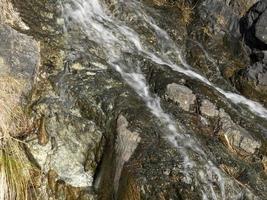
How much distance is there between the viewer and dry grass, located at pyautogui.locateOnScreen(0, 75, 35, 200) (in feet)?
15.1

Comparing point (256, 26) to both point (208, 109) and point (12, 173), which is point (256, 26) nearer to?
point (208, 109)

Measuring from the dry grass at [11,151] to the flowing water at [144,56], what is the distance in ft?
5.86

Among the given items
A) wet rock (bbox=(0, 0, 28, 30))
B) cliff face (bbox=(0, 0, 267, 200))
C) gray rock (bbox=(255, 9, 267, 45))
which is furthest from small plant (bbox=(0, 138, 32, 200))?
gray rock (bbox=(255, 9, 267, 45))

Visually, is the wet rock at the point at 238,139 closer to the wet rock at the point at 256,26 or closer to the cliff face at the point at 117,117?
the cliff face at the point at 117,117

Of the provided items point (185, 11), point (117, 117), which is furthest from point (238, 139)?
point (185, 11)

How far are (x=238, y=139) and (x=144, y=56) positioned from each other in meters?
2.44

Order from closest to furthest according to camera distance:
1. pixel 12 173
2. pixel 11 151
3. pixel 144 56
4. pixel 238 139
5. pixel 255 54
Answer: pixel 12 173 → pixel 11 151 → pixel 238 139 → pixel 144 56 → pixel 255 54

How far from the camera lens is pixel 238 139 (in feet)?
20.3

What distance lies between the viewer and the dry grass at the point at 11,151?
4.60 meters

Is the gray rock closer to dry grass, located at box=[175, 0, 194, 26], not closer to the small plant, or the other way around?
dry grass, located at box=[175, 0, 194, 26]

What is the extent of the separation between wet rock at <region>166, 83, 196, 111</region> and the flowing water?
256mm

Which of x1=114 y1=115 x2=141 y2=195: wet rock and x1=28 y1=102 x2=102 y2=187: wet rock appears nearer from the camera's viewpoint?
x1=114 y1=115 x2=141 y2=195: wet rock

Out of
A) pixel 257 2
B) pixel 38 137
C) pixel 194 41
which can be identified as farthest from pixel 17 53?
pixel 257 2

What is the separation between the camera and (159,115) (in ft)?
19.6
